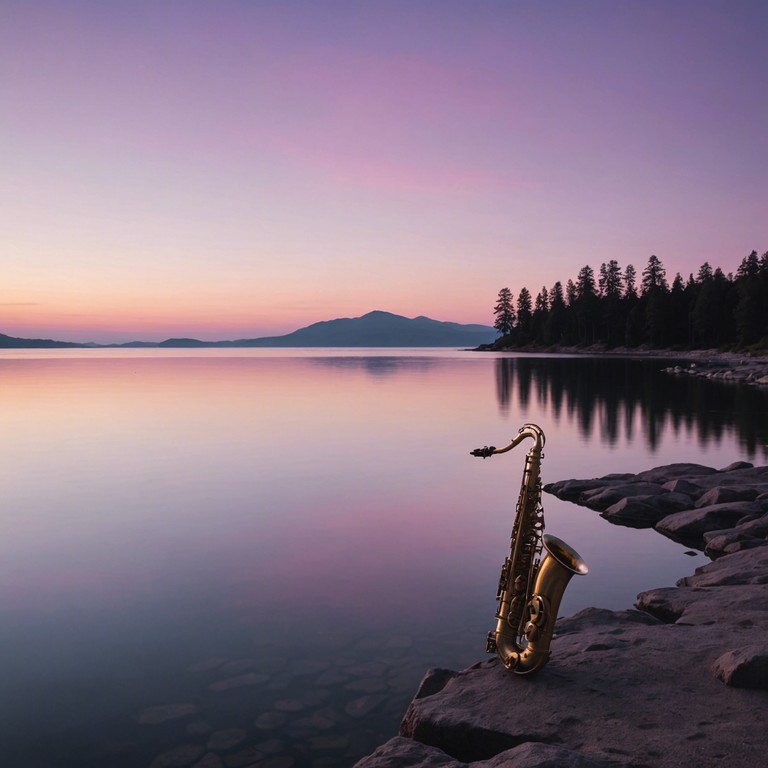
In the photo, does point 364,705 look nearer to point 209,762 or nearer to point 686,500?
point 209,762

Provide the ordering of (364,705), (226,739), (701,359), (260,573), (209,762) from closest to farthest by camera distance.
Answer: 1. (209,762)
2. (226,739)
3. (364,705)
4. (260,573)
5. (701,359)

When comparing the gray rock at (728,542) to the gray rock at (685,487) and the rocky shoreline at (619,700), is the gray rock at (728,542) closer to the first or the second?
the rocky shoreline at (619,700)

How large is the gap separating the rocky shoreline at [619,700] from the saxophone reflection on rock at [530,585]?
0.82 feet

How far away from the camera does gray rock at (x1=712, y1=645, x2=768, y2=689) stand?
561 centimetres

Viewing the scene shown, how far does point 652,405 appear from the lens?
3947 cm

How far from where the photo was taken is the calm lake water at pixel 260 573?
655cm

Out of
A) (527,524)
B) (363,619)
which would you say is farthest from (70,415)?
(527,524)

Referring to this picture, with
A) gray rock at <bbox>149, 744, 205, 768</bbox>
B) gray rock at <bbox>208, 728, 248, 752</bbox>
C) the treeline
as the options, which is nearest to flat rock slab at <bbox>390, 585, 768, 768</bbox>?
gray rock at <bbox>208, 728, 248, 752</bbox>

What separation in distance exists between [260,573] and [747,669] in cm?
743

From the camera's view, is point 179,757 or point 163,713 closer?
point 179,757

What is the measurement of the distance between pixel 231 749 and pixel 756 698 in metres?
4.54

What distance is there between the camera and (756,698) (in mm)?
5477

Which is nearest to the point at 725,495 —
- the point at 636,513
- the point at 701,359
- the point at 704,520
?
the point at 704,520

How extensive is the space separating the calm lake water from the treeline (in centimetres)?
8331
